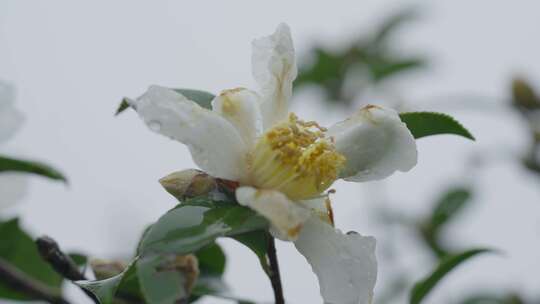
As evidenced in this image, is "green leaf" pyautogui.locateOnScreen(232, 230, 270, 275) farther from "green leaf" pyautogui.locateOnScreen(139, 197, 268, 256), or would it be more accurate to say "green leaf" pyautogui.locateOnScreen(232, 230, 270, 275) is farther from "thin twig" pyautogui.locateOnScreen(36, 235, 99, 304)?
"thin twig" pyautogui.locateOnScreen(36, 235, 99, 304)

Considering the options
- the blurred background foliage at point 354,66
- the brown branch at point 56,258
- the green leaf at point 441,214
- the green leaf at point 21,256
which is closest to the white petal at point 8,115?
the green leaf at point 21,256

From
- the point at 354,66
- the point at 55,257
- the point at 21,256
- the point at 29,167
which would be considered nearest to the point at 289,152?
the point at 55,257

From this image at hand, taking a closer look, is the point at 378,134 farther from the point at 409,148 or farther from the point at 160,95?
the point at 160,95

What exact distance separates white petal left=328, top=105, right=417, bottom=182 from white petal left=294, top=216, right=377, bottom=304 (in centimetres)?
11

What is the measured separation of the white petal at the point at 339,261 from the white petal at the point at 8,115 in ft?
2.19

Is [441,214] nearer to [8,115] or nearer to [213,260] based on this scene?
[213,260]

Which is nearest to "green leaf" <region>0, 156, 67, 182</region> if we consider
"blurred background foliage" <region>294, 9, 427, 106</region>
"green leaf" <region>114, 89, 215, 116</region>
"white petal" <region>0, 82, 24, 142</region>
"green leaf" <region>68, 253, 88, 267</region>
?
"white petal" <region>0, 82, 24, 142</region>

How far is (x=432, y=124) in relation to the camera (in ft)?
3.71

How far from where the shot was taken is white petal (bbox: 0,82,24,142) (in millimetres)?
1422

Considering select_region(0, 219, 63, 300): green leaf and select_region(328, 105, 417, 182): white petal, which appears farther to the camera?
select_region(0, 219, 63, 300): green leaf

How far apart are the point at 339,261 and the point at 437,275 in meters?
0.47

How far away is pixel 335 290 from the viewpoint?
0.97 meters

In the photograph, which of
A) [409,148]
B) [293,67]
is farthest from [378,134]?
[293,67]

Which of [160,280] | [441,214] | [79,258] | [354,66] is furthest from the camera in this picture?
[354,66]
